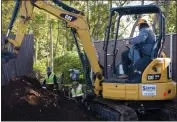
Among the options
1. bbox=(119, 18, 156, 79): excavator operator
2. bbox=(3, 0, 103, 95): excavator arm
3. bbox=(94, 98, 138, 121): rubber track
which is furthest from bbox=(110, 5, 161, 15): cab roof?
bbox=(94, 98, 138, 121): rubber track

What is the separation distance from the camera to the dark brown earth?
8133mm

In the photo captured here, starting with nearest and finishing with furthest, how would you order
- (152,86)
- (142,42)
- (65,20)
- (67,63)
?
(152,86)
(142,42)
(65,20)
(67,63)

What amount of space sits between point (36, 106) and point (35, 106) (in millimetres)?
24

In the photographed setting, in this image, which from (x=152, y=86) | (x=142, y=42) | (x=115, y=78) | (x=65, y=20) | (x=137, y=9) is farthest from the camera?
(x=65, y=20)

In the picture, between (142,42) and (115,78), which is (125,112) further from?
(142,42)

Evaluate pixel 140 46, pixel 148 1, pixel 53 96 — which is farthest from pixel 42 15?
pixel 140 46

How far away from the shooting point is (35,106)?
27.7 feet

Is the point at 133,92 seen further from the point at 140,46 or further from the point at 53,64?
the point at 53,64

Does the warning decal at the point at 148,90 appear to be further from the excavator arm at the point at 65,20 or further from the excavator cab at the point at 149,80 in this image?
the excavator arm at the point at 65,20

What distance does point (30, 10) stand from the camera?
8492 mm

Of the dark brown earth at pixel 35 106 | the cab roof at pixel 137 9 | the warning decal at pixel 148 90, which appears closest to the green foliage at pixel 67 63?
the dark brown earth at pixel 35 106

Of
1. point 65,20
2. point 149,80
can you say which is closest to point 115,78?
point 149,80

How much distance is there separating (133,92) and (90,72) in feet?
6.17

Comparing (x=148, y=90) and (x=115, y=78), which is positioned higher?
(x=115, y=78)
